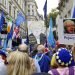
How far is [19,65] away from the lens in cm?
447

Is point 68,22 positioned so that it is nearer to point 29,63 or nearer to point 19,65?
point 29,63

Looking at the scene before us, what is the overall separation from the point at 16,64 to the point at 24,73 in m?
0.13

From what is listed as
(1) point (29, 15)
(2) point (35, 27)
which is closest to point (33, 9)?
(1) point (29, 15)

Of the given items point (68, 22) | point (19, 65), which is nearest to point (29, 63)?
point (19, 65)

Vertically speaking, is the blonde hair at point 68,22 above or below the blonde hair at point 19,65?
above

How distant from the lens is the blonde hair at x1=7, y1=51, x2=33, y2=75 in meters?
4.43

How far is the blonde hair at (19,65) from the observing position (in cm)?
443

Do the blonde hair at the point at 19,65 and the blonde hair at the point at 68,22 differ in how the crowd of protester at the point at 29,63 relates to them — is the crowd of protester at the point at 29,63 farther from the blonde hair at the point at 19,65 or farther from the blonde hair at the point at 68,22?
the blonde hair at the point at 68,22

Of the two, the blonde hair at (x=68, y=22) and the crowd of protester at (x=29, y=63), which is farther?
the blonde hair at (x=68, y=22)

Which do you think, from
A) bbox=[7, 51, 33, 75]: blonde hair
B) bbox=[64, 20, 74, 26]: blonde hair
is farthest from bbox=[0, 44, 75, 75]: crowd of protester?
bbox=[64, 20, 74, 26]: blonde hair

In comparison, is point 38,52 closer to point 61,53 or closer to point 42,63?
point 42,63

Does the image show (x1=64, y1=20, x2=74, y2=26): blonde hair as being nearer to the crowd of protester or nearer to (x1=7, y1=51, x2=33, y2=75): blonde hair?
the crowd of protester

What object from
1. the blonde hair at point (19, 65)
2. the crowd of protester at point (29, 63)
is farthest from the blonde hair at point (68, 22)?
the blonde hair at point (19, 65)

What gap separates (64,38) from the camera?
302 inches
